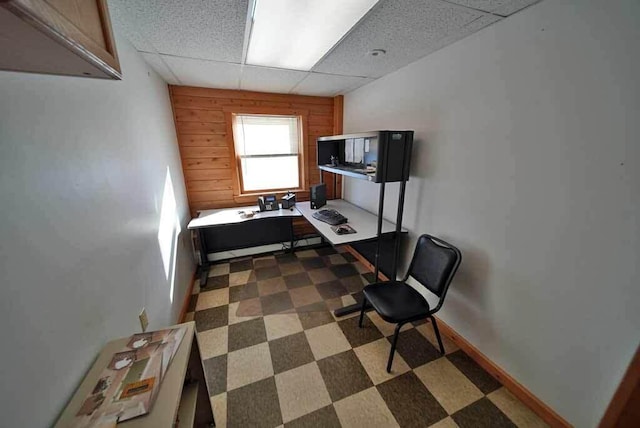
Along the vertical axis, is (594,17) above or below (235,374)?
above

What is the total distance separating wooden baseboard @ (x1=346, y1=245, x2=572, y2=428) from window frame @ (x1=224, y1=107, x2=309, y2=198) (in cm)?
249

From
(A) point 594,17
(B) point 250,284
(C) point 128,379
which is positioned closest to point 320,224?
(B) point 250,284

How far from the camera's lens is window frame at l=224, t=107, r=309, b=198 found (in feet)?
9.68

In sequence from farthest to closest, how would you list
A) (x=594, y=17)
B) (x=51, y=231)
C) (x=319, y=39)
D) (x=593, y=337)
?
(x=319, y=39) → (x=593, y=337) → (x=594, y=17) → (x=51, y=231)

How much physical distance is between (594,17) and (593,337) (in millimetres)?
1491

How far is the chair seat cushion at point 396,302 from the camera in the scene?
1591mm

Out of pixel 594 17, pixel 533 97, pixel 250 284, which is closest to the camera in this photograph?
pixel 594 17

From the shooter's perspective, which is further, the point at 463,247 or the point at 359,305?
the point at 359,305

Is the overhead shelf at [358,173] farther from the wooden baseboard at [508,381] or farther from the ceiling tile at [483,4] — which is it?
the wooden baseboard at [508,381]

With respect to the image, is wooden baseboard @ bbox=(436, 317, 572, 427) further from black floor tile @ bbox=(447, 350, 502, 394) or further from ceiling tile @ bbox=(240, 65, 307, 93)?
ceiling tile @ bbox=(240, 65, 307, 93)

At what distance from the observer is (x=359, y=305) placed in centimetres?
230

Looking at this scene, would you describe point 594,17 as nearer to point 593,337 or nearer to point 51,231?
point 593,337

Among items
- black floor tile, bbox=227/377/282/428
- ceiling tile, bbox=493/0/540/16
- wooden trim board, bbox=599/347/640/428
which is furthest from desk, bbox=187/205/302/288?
wooden trim board, bbox=599/347/640/428

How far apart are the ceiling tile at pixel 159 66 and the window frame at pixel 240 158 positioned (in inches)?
23.8
